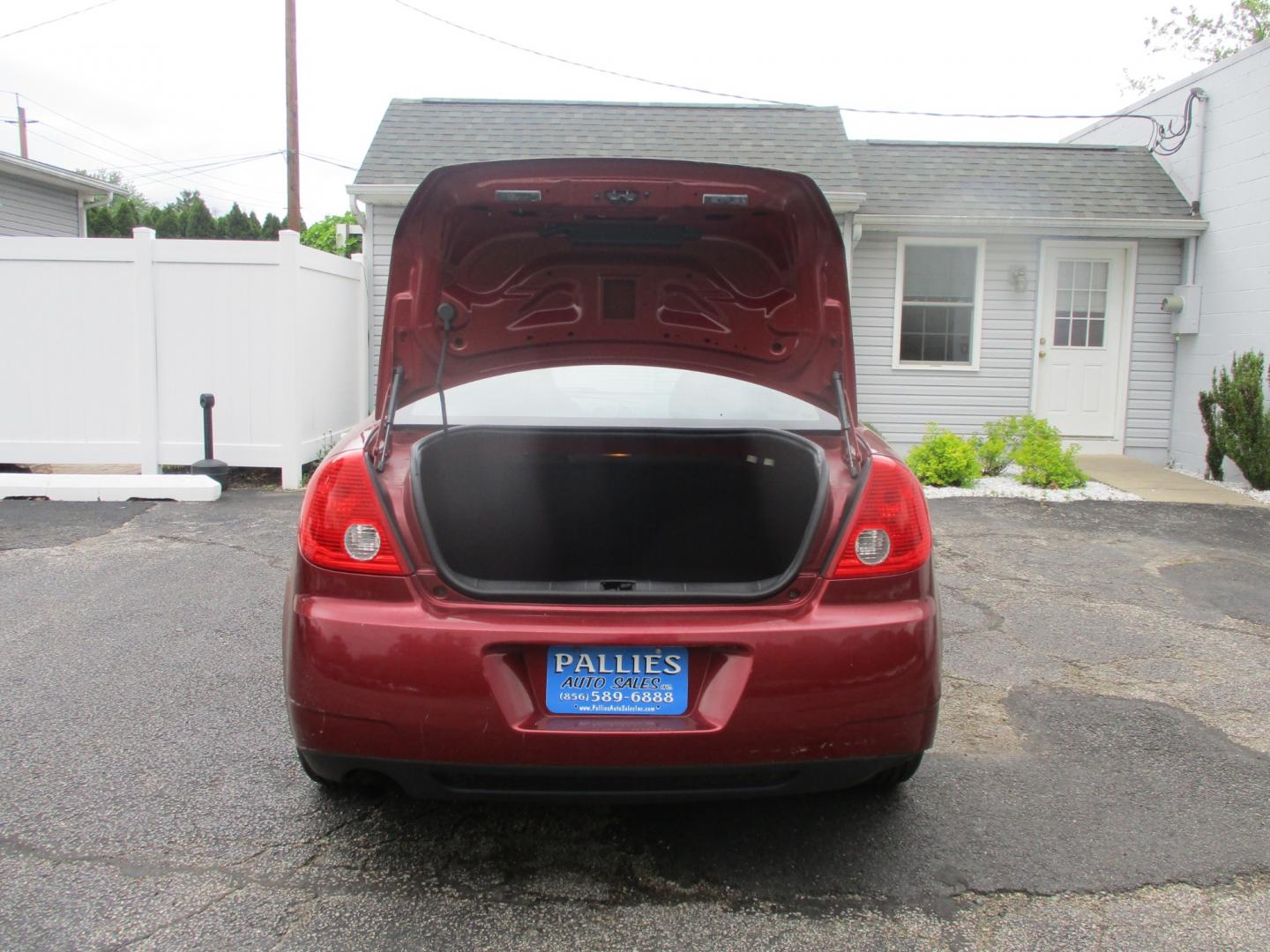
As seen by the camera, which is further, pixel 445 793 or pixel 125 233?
pixel 125 233

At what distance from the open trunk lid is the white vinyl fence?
246 inches

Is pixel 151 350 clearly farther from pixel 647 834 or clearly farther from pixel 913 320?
pixel 913 320

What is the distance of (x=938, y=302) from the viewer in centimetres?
1144

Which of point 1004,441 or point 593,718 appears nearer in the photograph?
point 593,718

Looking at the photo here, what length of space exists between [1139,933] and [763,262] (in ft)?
6.51

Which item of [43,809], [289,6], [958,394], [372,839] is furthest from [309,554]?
[289,6]

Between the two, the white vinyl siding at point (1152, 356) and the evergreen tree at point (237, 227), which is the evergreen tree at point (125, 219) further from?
the white vinyl siding at point (1152, 356)

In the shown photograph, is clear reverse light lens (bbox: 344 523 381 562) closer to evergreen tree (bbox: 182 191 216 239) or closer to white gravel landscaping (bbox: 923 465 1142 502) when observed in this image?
white gravel landscaping (bbox: 923 465 1142 502)

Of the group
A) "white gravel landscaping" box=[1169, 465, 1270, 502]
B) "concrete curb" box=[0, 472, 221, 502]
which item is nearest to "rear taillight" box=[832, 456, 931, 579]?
"concrete curb" box=[0, 472, 221, 502]

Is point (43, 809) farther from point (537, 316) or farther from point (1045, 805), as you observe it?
point (1045, 805)

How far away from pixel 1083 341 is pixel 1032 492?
354cm

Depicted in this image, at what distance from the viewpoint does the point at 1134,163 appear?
11.7 metres

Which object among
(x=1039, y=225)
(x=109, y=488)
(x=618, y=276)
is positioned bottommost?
(x=109, y=488)

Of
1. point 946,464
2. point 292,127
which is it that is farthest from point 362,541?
point 292,127
